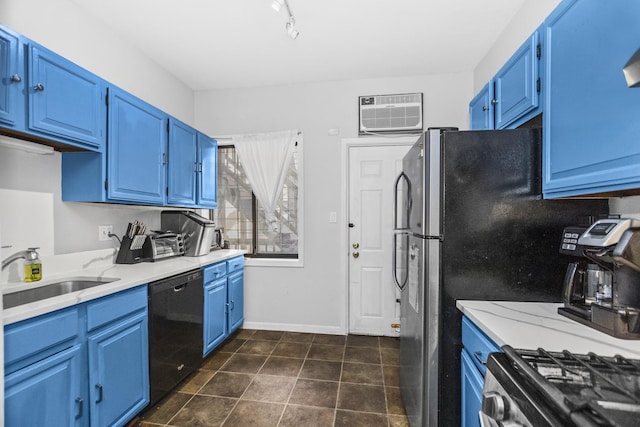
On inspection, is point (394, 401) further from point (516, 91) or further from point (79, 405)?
point (516, 91)

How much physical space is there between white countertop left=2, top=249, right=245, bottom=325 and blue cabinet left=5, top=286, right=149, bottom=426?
5cm

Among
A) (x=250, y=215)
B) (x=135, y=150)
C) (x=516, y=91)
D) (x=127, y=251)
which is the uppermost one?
(x=516, y=91)

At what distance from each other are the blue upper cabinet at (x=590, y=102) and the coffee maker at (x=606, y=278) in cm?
16

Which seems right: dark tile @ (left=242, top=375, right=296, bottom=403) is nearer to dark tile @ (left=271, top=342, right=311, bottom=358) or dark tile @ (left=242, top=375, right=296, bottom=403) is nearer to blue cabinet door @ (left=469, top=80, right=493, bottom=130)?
dark tile @ (left=271, top=342, right=311, bottom=358)

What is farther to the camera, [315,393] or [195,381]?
[195,381]

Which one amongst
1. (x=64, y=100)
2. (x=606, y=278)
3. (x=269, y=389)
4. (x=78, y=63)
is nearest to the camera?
(x=606, y=278)

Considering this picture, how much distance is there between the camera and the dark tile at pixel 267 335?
3242 mm

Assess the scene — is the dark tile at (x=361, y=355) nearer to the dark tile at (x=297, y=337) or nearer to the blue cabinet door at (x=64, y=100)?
the dark tile at (x=297, y=337)

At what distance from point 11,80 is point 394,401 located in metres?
2.90

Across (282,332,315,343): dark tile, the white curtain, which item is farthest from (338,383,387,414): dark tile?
the white curtain

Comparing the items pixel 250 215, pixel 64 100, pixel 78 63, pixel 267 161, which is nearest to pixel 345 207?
pixel 267 161

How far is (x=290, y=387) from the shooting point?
7.65 feet

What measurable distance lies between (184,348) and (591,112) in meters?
2.73

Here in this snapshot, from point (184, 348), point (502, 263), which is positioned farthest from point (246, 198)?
point (502, 263)
